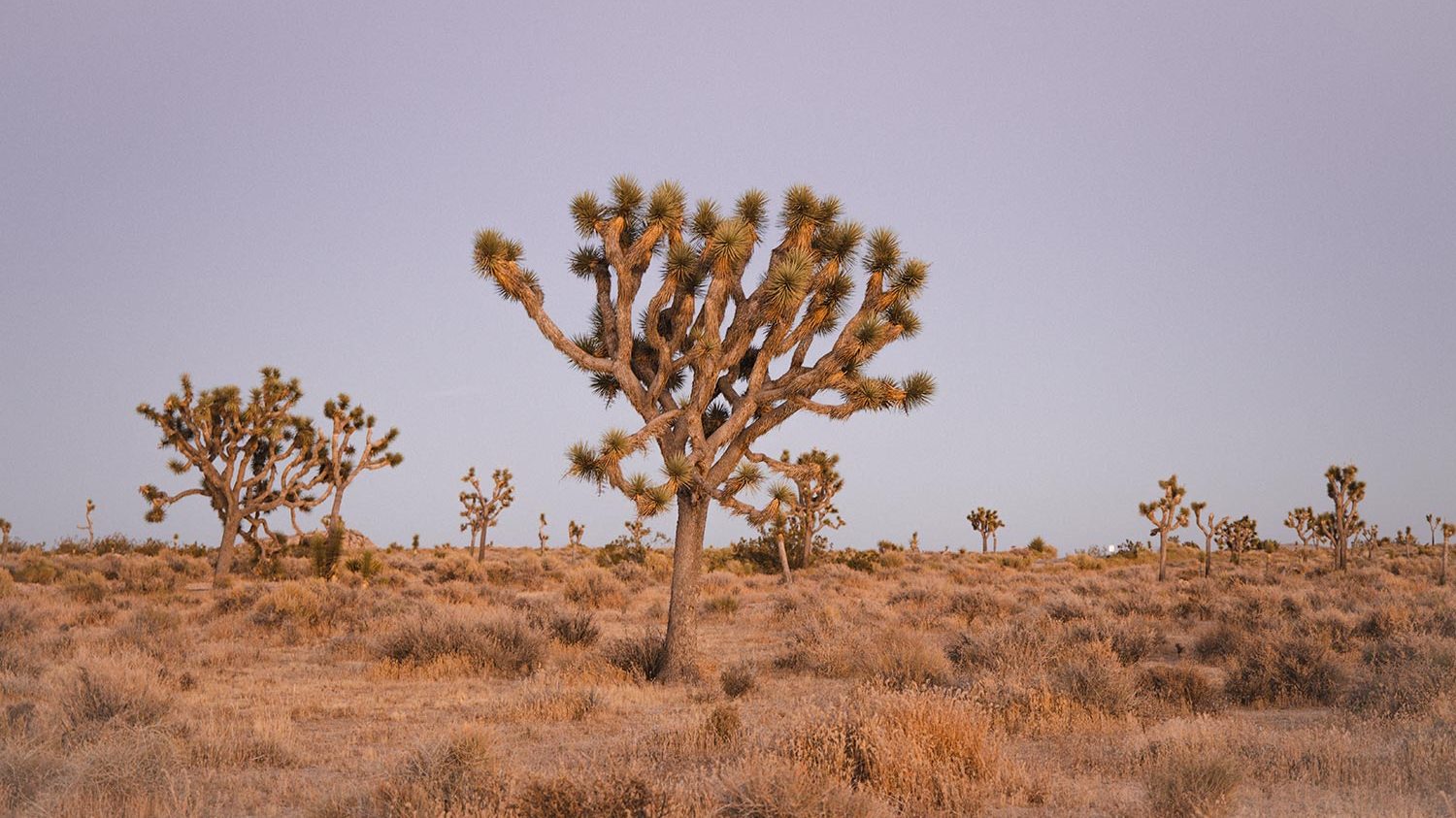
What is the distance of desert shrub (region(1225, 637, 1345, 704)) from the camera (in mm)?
9656

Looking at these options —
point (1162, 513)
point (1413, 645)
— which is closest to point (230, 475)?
point (1413, 645)

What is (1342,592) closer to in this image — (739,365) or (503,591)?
(739,365)

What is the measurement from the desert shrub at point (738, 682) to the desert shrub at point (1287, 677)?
5720mm

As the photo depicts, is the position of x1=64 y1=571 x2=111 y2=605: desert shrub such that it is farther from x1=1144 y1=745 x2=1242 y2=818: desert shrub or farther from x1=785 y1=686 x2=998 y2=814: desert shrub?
x1=1144 y1=745 x2=1242 y2=818: desert shrub

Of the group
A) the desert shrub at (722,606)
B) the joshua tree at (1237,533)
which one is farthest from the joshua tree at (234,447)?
the joshua tree at (1237,533)

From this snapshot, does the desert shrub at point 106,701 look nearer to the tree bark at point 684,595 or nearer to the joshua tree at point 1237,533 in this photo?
the tree bark at point 684,595

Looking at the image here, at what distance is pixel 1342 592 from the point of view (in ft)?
68.5

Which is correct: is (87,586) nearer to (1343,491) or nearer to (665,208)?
(665,208)

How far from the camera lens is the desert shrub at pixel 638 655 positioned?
11.9m

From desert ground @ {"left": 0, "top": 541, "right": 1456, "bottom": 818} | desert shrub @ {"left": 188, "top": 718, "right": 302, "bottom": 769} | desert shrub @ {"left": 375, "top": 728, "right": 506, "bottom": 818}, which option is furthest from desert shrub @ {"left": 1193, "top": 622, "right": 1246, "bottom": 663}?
desert shrub @ {"left": 188, "top": 718, "right": 302, "bottom": 769}

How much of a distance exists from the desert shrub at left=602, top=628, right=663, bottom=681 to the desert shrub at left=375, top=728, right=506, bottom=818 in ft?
19.7

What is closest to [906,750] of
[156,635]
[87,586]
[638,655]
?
[638,655]

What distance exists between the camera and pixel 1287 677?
9.85 m

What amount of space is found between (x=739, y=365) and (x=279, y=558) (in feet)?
77.6
